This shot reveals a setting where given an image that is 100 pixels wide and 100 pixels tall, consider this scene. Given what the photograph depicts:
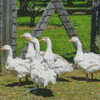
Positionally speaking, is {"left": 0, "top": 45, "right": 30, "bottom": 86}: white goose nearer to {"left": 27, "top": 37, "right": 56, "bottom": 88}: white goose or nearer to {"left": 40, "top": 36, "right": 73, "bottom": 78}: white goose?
{"left": 27, "top": 37, "right": 56, "bottom": 88}: white goose

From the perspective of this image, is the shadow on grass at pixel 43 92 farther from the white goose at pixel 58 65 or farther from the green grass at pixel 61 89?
the white goose at pixel 58 65

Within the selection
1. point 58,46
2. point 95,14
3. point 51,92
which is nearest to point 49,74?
point 51,92

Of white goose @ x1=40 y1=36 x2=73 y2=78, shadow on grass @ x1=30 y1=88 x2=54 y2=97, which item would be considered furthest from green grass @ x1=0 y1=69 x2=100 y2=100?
white goose @ x1=40 y1=36 x2=73 y2=78

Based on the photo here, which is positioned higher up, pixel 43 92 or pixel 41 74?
pixel 41 74

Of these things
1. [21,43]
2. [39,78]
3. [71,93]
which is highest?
[21,43]

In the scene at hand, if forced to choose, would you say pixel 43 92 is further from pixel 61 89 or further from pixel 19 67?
pixel 19 67

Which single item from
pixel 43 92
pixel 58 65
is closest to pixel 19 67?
pixel 43 92

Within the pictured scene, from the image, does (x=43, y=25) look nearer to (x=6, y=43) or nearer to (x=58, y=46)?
(x=6, y=43)

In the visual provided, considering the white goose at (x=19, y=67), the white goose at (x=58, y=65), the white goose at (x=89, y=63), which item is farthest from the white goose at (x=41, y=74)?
the white goose at (x=89, y=63)

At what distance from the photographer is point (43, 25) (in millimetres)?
7211

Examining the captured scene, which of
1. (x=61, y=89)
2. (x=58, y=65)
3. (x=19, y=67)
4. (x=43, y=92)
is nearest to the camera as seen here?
(x=43, y=92)

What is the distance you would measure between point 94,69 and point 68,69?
708 mm

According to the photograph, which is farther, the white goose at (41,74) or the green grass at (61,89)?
the green grass at (61,89)

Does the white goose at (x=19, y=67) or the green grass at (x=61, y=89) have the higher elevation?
the white goose at (x=19, y=67)
